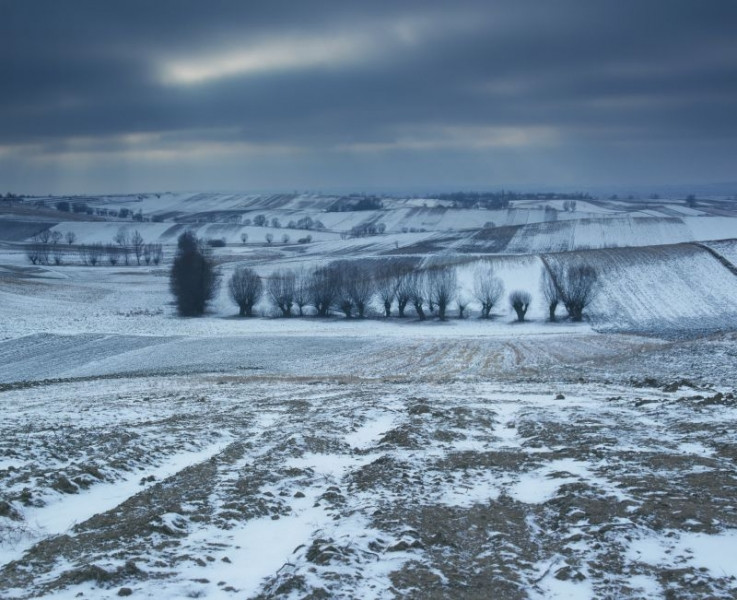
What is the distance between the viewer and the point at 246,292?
76688 mm

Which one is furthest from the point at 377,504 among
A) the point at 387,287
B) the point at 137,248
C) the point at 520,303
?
the point at 137,248

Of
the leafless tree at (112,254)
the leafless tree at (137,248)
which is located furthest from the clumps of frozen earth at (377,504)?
the leafless tree at (137,248)

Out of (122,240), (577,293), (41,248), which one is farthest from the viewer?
(122,240)

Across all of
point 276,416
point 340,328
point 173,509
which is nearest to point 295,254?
point 340,328

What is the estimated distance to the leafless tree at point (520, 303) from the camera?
68.3 meters

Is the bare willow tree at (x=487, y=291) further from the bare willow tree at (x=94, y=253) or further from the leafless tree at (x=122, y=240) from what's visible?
the leafless tree at (x=122, y=240)

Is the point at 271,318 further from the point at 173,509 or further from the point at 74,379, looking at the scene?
the point at 173,509

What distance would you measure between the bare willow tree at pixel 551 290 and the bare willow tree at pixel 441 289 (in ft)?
35.6

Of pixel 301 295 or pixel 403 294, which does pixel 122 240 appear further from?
pixel 403 294

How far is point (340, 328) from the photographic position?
64.8 metres

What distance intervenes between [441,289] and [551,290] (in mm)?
12843

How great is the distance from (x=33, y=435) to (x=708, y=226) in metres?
156

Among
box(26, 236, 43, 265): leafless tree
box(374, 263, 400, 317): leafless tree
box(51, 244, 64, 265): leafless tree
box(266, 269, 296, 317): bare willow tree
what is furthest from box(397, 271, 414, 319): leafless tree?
box(51, 244, 64, 265): leafless tree

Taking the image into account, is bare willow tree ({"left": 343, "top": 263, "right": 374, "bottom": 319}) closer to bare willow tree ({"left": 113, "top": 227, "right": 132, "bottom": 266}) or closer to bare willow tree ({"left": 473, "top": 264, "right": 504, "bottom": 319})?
bare willow tree ({"left": 473, "top": 264, "right": 504, "bottom": 319})
